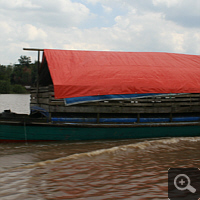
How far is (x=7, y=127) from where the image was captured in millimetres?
9453

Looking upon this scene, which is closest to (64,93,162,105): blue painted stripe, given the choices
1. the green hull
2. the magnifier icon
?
the green hull

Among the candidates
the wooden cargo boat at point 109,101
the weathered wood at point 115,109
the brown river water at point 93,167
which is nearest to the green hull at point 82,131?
the wooden cargo boat at point 109,101

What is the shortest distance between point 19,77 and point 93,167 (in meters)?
96.5

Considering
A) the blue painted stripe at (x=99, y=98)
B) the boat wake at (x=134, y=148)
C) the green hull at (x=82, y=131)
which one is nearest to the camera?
the boat wake at (x=134, y=148)

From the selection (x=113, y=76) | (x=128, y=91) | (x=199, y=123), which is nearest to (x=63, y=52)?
(x=113, y=76)

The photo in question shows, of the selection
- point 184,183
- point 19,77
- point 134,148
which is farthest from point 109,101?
point 19,77

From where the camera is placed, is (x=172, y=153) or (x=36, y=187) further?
(x=172, y=153)

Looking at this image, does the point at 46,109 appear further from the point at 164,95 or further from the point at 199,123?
the point at 199,123

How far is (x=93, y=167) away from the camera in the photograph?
7316 mm

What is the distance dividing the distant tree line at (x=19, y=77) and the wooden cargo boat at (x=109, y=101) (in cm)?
6723

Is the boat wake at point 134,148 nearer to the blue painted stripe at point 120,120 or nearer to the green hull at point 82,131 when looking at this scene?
the green hull at point 82,131

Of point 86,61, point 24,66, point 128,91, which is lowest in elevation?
point 128,91

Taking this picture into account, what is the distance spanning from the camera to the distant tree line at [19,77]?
75062 millimetres

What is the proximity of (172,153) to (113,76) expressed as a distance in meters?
3.66
